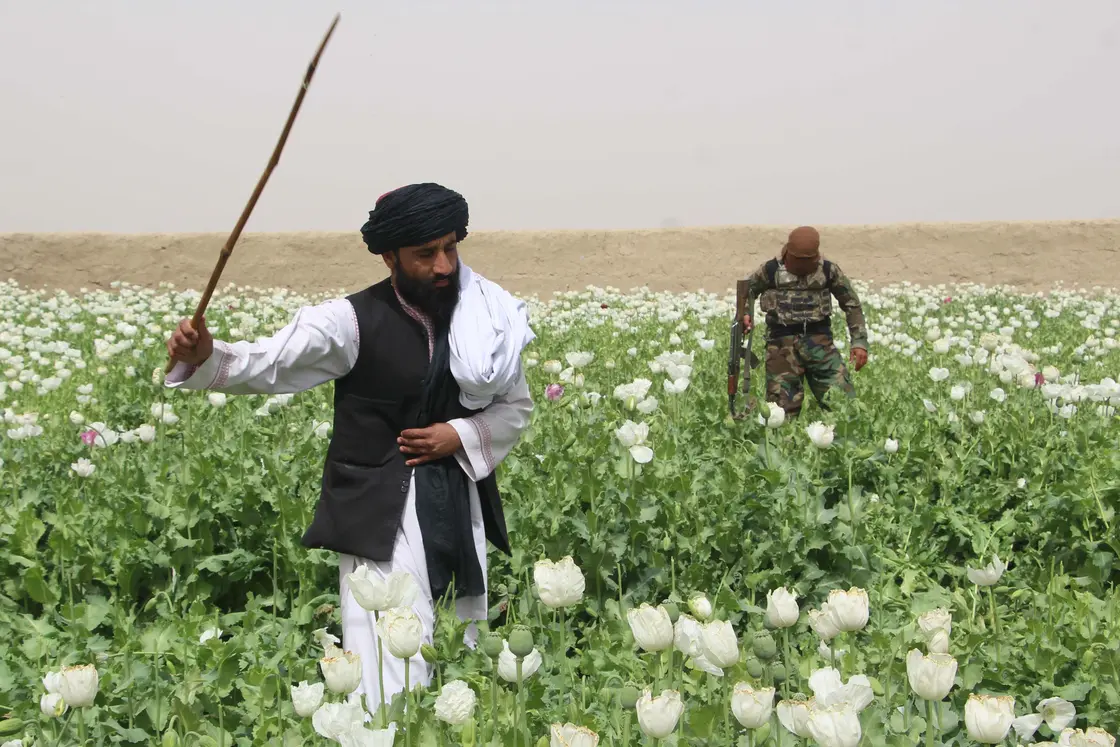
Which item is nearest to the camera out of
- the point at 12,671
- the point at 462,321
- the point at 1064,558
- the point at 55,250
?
the point at 462,321

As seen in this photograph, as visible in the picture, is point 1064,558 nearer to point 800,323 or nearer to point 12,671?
point 800,323

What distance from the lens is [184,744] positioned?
2.56m

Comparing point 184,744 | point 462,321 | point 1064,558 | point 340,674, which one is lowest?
point 1064,558

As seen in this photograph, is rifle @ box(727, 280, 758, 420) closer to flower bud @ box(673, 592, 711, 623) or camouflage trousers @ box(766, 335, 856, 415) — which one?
camouflage trousers @ box(766, 335, 856, 415)

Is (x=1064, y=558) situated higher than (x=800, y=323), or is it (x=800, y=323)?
(x=800, y=323)

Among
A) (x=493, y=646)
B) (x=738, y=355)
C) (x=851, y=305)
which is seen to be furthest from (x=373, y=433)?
(x=851, y=305)

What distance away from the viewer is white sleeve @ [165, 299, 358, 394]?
3.07 m

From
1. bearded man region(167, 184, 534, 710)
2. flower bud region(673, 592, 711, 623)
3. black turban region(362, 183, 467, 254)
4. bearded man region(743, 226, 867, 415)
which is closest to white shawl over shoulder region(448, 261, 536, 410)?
bearded man region(167, 184, 534, 710)

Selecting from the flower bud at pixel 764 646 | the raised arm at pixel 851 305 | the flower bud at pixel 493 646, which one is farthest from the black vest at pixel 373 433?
the raised arm at pixel 851 305

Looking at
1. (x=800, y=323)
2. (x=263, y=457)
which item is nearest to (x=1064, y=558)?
(x=800, y=323)

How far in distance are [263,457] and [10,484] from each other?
1.28 meters

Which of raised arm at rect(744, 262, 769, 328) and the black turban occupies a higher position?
the black turban

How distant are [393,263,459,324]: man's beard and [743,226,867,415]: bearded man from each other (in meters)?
4.45

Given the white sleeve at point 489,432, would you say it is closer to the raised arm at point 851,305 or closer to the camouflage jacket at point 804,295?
the camouflage jacket at point 804,295
